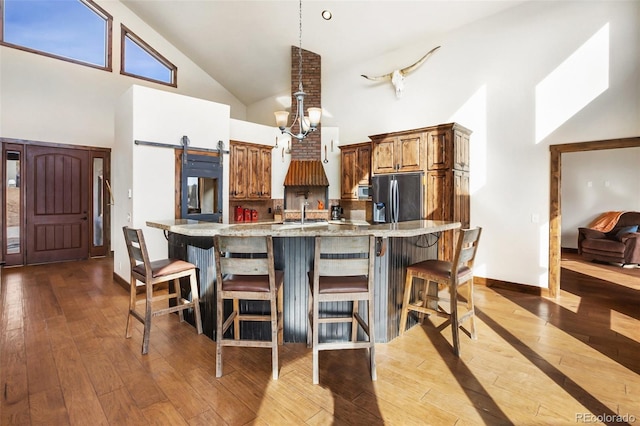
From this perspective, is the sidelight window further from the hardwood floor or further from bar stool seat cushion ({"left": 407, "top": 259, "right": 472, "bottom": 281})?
bar stool seat cushion ({"left": 407, "top": 259, "right": 472, "bottom": 281})

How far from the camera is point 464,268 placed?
2.90 metres

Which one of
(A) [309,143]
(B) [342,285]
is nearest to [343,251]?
(B) [342,285]

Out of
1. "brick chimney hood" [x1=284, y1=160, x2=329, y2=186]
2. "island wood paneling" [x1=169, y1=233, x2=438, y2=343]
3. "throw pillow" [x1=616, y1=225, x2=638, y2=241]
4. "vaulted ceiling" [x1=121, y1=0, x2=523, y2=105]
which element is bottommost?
"island wood paneling" [x1=169, y1=233, x2=438, y2=343]

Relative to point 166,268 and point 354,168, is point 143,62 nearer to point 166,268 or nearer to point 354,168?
point 354,168

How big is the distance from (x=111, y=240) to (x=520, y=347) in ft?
25.9

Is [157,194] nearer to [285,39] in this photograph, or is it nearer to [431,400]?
[285,39]

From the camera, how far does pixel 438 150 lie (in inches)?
181

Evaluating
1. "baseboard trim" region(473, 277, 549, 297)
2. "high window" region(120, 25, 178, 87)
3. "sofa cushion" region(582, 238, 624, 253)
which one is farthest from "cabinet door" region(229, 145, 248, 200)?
"sofa cushion" region(582, 238, 624, 253)

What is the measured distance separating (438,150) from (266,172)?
3746 mm

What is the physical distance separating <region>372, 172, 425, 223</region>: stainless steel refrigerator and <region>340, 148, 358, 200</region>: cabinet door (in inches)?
30.1

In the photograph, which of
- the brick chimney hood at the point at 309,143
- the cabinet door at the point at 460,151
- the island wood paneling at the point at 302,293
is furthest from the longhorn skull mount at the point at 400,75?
the island wood paneling at the point at 302,293

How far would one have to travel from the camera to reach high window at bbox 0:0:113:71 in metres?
5.84

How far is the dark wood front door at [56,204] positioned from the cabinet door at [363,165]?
5.84 meters

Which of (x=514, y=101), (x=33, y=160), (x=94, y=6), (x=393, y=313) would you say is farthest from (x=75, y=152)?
(x=514, y=101)
